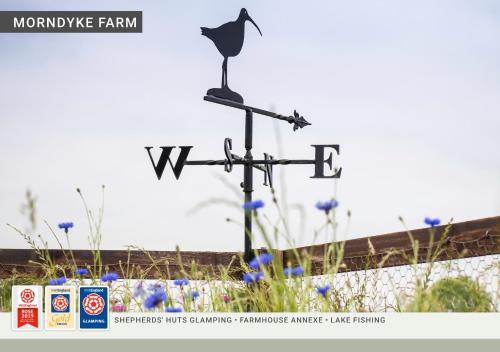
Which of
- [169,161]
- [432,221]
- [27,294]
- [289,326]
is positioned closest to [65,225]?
[27,294]

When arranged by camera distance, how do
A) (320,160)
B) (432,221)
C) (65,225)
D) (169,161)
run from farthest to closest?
(169,161)
(320,160)
(65,225)
(432,221)

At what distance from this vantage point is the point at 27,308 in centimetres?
193

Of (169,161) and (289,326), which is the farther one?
(169,161)

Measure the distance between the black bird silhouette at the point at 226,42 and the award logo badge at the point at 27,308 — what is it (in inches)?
78.1

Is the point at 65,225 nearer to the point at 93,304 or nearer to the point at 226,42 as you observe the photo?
the point at 93,304

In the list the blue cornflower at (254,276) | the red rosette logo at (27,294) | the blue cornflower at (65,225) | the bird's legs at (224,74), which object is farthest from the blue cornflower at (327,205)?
the bird's legs at (224,74)

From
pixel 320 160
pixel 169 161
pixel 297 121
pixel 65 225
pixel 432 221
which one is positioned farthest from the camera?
pixel 297 121

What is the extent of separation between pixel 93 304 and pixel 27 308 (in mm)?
213

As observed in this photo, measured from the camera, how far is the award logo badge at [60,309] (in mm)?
1865

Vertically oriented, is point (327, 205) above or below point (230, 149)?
below

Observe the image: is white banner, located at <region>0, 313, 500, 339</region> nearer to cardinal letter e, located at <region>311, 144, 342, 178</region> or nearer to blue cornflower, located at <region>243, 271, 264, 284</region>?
blue cornflower, located at <region>243, 271, 264, 284</region>

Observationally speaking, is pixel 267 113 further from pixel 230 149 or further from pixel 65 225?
pixel 65 225

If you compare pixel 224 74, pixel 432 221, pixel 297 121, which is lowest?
pixel 432 221

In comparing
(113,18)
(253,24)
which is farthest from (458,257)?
(253,24)
